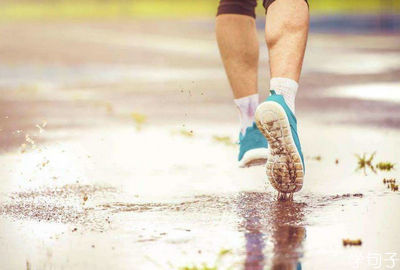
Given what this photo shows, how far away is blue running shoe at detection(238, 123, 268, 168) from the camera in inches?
223

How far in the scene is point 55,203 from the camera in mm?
5191

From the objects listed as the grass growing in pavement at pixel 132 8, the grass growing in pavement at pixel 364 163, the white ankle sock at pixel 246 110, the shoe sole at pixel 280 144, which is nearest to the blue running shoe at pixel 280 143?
the shoe sole at pixel 280 144

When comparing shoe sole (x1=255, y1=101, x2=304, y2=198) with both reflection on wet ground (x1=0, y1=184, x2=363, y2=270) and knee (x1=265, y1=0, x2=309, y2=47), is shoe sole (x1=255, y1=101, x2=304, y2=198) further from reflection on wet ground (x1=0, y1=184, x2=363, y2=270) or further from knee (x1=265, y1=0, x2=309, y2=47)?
knee (x1=265, y1=0, x2=309, y2=47)

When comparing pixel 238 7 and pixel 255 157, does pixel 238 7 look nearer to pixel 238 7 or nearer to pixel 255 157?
pixel 238 7

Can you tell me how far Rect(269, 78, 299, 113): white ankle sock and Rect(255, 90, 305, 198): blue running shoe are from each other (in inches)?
5.9

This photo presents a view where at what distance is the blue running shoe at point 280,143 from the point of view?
4805 mm

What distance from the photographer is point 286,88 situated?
16.6 feet

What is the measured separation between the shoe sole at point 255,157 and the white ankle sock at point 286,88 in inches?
24.6

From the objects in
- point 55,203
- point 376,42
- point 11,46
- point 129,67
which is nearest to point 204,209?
point 55,203

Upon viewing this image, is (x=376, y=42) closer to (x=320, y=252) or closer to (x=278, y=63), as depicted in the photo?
(x=278, y=63)

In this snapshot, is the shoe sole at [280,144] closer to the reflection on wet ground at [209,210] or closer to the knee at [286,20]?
the reflection on wet ground at [209,210]

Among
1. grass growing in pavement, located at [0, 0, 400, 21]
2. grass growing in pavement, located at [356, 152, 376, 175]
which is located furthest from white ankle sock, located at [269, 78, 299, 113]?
grass growing in pavement, located at [0, 0, 400, 21]

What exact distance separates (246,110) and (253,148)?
0.83 feet

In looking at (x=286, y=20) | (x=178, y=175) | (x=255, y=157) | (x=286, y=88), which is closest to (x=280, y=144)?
(x=286, y=88)
